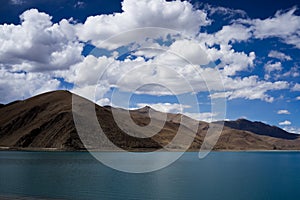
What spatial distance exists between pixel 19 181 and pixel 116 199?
21.7 m

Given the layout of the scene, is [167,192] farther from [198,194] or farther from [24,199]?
[24,199]

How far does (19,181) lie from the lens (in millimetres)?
53125

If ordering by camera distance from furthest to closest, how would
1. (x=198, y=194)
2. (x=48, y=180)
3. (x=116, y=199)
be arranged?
1. (x=48, y=180)
2. (x=198, y=194)
3. (x=116, y=199)

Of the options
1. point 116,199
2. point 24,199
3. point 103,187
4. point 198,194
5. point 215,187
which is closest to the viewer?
point 24,199

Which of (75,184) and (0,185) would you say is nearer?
(0,185)

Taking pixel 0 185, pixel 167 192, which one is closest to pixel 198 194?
pixel 167 192

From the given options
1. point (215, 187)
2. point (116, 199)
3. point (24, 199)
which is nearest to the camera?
point (24, 199)

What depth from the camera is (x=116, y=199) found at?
129 ft

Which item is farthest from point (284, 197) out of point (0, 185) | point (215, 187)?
point (0, 185)

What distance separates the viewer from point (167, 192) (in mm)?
45312

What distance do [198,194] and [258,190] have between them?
11.7 m

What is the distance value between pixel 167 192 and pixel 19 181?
24.1 metres

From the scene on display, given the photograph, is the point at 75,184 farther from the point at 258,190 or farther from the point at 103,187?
the point at 258,190

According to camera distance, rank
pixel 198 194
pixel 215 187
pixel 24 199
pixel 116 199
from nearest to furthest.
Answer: pixel 24 199 < pixel 116 199 < pixel 198 194 < pixel 215 187
